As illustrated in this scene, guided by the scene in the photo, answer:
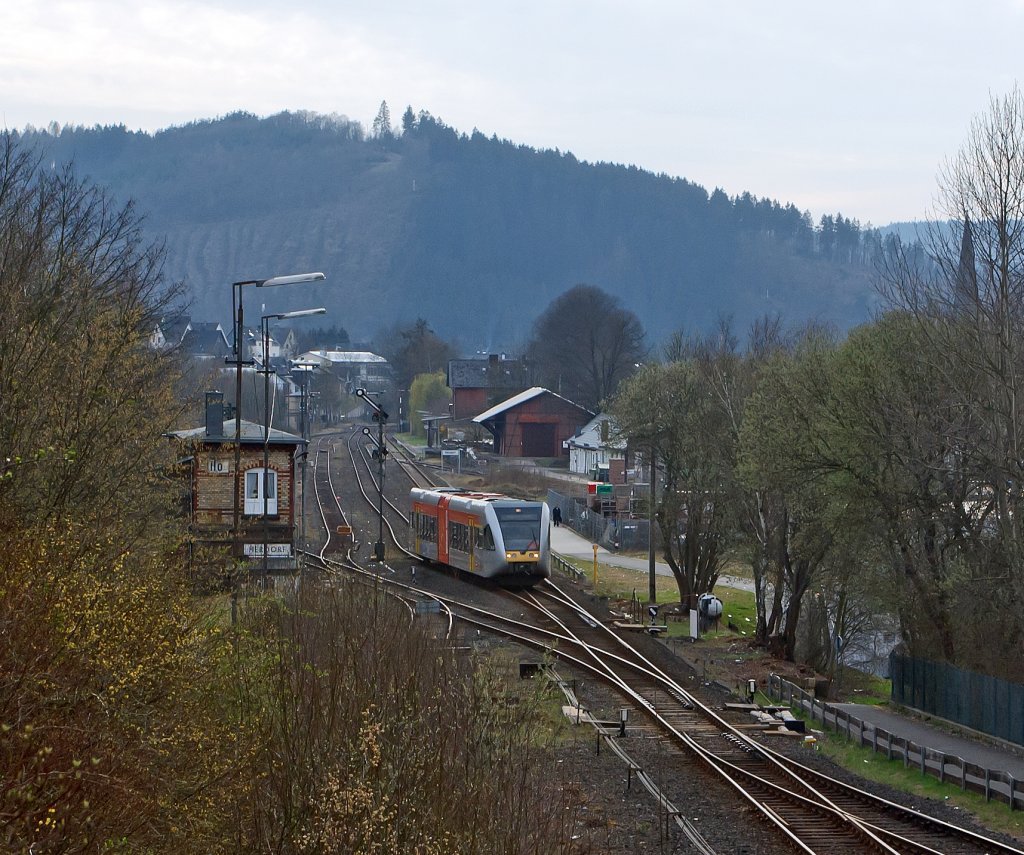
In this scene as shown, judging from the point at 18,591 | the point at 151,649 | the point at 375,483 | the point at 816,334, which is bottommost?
the point at 375,483

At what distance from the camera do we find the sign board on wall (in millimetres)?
38531

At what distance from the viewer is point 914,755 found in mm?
20859

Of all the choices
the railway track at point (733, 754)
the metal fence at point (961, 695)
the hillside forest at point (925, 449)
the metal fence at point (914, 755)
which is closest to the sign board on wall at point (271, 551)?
the railway track at point (733, 754)

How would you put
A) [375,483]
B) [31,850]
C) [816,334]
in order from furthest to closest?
[375,483] → [816,334] → [31,850]

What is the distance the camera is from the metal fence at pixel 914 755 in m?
18.4

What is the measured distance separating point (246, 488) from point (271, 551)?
12.3 feet

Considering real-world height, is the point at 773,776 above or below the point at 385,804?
below

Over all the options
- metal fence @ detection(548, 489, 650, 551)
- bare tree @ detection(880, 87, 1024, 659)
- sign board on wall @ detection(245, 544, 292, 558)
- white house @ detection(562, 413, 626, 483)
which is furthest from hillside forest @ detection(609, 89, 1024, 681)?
white house @ detection(562, 413, 626, 483)

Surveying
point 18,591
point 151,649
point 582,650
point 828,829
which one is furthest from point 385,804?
point 582,650

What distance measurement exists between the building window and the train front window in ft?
26.7

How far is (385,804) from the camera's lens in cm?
892

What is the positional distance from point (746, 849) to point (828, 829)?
60.3 inches

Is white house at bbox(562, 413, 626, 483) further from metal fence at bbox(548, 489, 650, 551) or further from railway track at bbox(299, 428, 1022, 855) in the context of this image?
railway track at bbox(299, 428, 1022, 855)

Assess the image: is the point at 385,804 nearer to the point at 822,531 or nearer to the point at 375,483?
the point at 822,531
